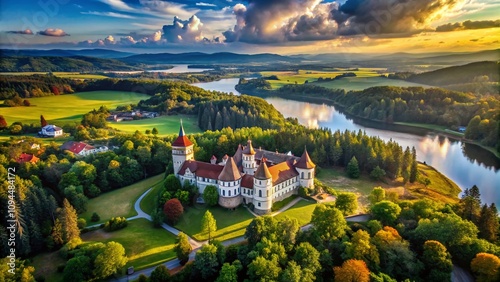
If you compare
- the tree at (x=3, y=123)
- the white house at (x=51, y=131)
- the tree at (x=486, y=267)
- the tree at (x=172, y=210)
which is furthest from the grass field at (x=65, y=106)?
the tree at (x=486, y=267)

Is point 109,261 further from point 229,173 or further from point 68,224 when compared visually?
point 229,173

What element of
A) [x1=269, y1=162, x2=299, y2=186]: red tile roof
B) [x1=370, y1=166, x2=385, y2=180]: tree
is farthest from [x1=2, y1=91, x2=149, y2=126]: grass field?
[x1=370, y1=166, x2=385, y2=180]: tree

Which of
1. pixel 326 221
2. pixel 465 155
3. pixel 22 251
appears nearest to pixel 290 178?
pixel 326 221

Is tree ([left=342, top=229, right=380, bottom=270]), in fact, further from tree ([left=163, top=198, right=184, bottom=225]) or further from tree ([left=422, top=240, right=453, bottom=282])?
tree ([left=163, top=198, right=184, bottom=225])

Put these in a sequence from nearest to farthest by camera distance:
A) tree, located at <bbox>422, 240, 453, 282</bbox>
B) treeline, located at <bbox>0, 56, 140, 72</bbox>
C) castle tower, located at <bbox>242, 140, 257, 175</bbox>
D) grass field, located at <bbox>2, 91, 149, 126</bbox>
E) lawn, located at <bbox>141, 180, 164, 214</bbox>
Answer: tree, located at <bbox>422, 240, 453, 282</bbox>
lawn, located at <bbox>141, 180, 164, 214</bbox>
castle tower, located at <bbox>242, 140, 257, 175</bbox>
grass field, located at <bbox>2, 91, 149, 126</bbox>
treeline, located at <bbox>0, 56, 140, 72</bbox>

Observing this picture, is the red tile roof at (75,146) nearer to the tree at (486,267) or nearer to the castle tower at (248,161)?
the castle tower at (248,161)

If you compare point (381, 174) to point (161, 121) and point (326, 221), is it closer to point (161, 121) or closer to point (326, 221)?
point (326, 221)

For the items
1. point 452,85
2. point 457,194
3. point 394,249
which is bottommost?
point 457,194
